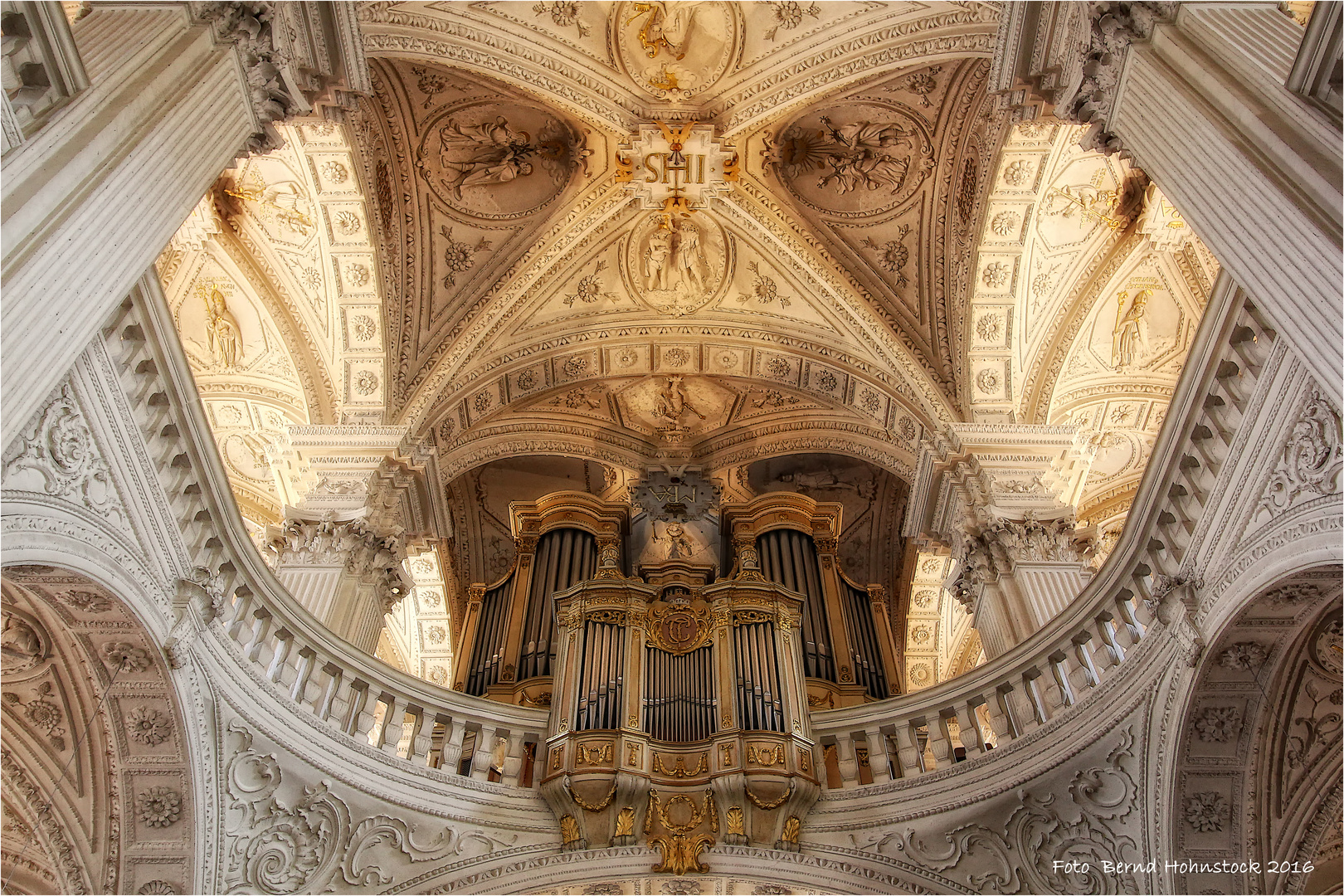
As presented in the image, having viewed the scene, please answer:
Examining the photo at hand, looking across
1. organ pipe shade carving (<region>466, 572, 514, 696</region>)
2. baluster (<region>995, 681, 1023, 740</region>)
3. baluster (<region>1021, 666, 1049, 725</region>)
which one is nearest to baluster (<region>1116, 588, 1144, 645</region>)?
baluster (<region>1021, 666, 1049, 725</region>)

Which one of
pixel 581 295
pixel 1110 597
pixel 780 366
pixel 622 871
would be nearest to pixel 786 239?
pixel 780 366

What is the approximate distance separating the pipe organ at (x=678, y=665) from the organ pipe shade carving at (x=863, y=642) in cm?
3

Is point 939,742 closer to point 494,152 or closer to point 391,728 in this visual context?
point 391,728

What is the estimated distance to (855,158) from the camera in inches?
544

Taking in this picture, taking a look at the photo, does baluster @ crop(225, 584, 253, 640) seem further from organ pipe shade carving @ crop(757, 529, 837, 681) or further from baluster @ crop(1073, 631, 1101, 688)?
baluster @ crop(1073, 631, 1101, 688)

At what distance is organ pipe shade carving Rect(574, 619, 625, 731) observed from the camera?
951 cm

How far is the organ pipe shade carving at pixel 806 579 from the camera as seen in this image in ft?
41.1

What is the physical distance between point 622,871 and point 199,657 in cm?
352

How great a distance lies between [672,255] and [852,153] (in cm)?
269

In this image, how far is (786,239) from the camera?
14.1m

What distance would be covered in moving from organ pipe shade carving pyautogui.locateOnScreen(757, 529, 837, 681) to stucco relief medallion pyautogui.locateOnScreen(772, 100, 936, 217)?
448 cm

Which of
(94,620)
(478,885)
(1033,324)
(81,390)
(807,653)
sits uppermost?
(1033,324)

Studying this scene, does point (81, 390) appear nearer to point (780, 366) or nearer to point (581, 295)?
point (581, 295)

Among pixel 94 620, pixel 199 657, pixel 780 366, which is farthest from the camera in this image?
pixel 780 366
